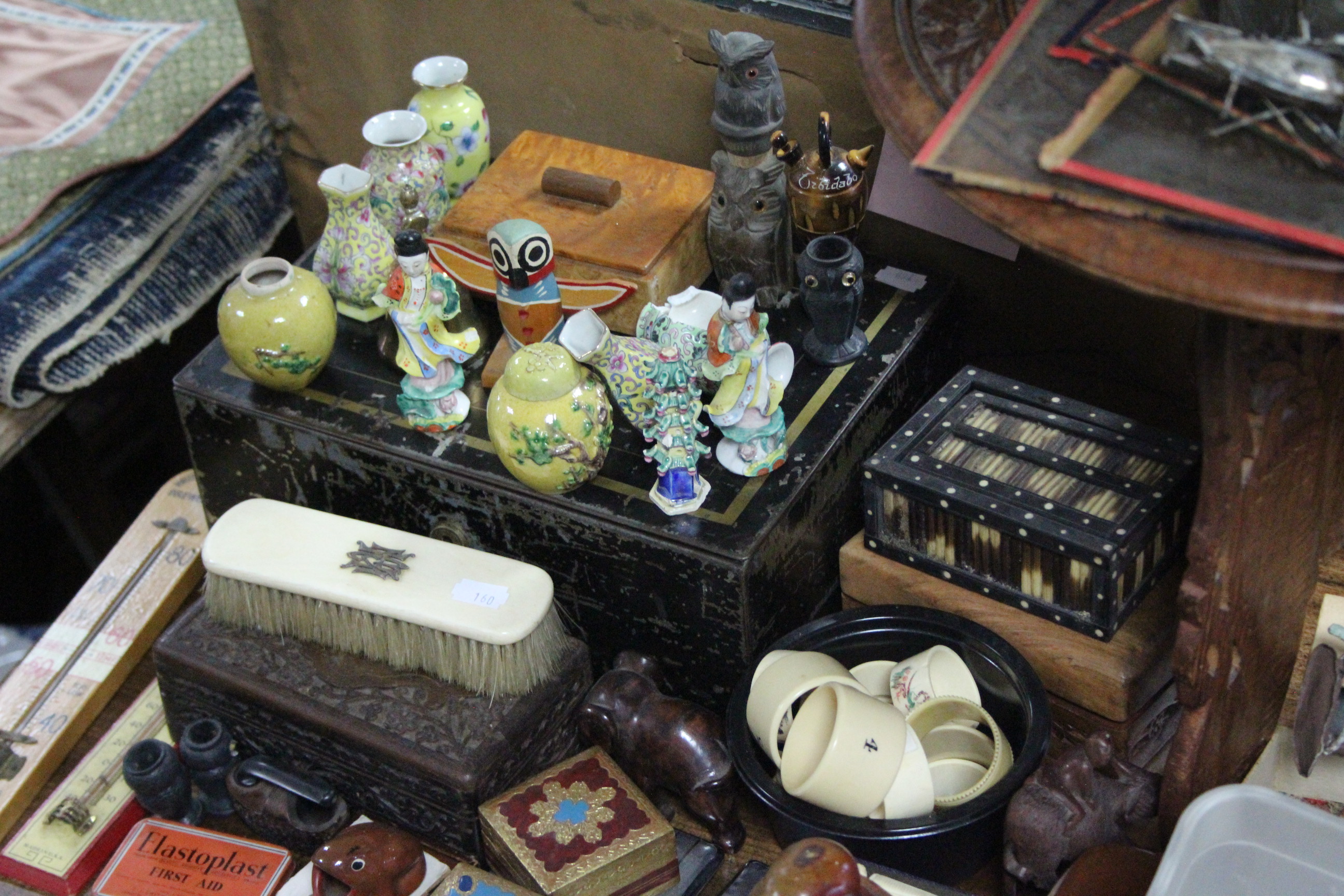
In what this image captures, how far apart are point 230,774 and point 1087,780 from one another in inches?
29.0

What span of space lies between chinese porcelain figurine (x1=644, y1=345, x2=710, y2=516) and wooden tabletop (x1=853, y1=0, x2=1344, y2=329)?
43 cm

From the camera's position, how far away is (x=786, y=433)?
50.9 inches

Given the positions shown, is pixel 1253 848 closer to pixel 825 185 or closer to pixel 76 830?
pixel 825 185

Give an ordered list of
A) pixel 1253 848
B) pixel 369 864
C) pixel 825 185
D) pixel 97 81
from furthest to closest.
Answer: pixel 97 81
pixel 825 185
pixel 369 864
pixel 1253 848

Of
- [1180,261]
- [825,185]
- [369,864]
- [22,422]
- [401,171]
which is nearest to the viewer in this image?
[1180,261]

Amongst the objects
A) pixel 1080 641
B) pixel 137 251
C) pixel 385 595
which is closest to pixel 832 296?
pixel 1080 641

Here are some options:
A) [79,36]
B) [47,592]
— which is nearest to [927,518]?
[79,36]

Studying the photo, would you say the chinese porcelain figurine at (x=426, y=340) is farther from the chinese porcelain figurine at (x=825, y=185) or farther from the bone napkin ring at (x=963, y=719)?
the bone napkin ring at (x=963, y=719)

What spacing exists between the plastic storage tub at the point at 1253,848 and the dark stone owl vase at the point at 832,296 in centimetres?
53

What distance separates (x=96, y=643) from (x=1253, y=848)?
1121 millimetres

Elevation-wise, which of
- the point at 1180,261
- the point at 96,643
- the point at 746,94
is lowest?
the point at 96,643

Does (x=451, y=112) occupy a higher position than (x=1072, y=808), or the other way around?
(x=451, y=112)

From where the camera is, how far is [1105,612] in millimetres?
1151

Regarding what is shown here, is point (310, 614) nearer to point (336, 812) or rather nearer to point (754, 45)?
point (336, 812)
